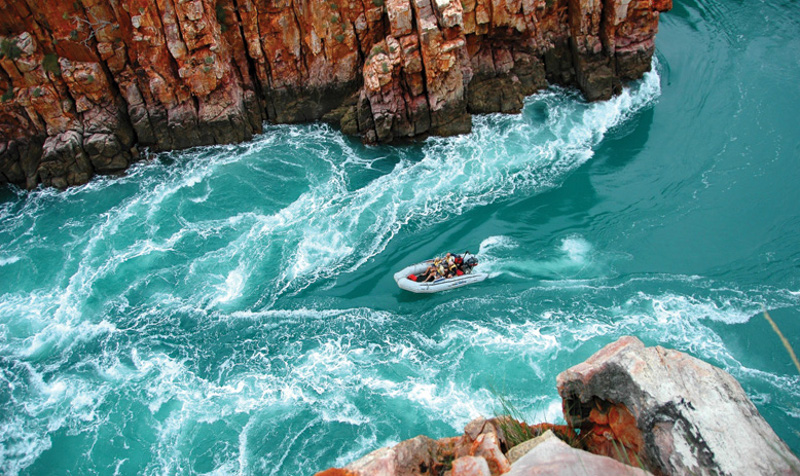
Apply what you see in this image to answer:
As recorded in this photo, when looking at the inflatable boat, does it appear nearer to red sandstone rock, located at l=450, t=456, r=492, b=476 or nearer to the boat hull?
the boat hull

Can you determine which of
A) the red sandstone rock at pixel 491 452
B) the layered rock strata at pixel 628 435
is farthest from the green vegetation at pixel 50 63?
the red sandstone rock at pixel 491 452

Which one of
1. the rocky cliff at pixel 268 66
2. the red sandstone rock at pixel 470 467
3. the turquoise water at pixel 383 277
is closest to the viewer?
the red sandstone rock at pixel 470 467

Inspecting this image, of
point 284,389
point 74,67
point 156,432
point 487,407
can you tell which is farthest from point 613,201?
point 74,67

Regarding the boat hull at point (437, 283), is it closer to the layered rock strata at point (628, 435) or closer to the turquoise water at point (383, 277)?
the turquoise water at point (383, 277)

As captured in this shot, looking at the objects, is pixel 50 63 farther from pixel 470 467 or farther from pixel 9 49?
pixel 470 467

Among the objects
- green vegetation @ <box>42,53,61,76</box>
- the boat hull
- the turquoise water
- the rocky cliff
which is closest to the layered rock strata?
the turquoise water

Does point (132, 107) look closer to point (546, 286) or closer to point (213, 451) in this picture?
point (213, 451)
